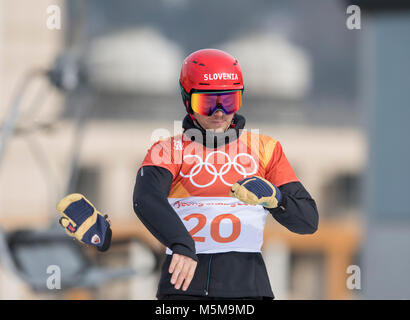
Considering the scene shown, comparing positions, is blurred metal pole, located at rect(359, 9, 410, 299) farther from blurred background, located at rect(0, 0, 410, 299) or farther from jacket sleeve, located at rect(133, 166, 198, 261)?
jacket sleeve, located at rect(133, 166, 198, 261)

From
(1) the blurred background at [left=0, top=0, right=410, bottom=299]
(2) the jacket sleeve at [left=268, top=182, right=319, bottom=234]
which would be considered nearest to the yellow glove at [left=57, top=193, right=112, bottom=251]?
(2) the jacket sleeve at [left=268, top=182, right=319, bottom=234]

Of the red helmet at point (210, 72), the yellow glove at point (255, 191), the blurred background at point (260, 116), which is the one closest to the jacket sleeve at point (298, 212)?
the yellow glove at point (255, 191)

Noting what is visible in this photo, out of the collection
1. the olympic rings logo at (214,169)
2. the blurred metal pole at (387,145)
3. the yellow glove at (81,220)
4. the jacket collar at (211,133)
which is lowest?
the yellow glove at (81,220)

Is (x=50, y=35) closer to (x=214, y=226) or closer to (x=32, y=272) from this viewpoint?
(x=32, y=272)

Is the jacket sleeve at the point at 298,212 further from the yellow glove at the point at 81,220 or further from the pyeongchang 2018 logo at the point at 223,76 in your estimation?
the yellow glove at the point at 81,220

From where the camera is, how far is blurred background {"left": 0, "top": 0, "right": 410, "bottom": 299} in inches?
317

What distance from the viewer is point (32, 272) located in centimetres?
498

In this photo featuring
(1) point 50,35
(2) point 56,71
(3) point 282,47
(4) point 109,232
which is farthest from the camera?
(3) point 282,47

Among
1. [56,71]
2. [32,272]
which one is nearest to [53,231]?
[32,272]

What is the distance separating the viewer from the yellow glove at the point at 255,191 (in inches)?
72.7

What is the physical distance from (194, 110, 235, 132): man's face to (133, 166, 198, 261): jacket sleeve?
0.22m

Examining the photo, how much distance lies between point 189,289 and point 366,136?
21.7 feet

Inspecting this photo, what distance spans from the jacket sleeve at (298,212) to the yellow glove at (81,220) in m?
0.47

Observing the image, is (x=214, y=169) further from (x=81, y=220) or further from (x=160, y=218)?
(x=81, y=220)
